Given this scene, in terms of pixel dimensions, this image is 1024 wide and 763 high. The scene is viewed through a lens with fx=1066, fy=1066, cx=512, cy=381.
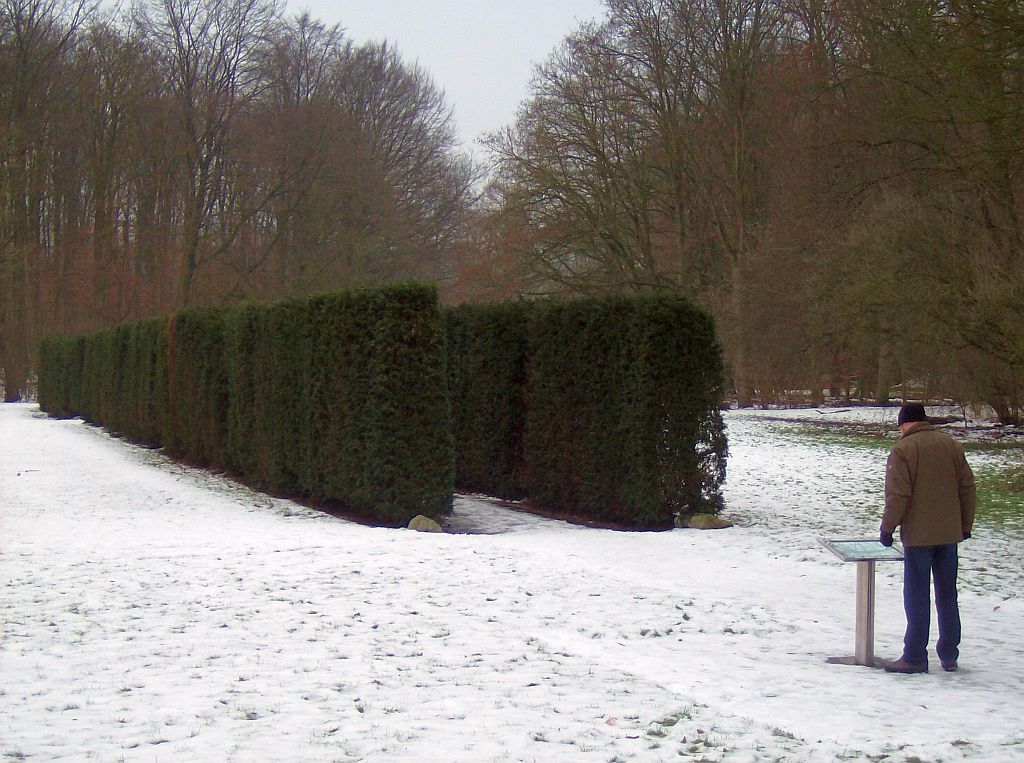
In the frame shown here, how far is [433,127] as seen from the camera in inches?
1783

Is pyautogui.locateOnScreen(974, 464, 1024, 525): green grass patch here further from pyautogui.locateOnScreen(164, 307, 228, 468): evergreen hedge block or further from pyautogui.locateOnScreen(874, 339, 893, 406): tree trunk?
pyautogui.locateOnScreen(874, 339, 893, 406): tree trunk

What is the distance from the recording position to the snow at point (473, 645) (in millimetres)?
4895

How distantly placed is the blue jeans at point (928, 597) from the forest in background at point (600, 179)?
8341mm

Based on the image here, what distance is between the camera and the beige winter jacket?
6188mm

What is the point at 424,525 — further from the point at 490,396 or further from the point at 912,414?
the point at 912,414

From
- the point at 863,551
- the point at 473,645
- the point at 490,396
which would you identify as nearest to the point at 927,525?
the point at 863,551

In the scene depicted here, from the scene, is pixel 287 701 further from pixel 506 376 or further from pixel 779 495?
pixel 779 495

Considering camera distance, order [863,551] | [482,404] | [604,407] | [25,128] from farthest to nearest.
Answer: [25,128] < [482,404] < [604,407] < [863,551]

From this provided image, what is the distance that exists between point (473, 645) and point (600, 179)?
28215 millimetres

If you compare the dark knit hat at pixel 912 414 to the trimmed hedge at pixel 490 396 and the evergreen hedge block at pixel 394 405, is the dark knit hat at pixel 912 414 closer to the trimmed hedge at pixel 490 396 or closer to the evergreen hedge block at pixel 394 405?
the evergreen hedge block at pixel 394 405

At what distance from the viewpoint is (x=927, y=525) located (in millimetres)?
6195

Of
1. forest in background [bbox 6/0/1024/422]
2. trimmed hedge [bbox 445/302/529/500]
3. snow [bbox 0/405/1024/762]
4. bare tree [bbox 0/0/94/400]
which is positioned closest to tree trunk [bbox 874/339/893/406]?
forest in background [bbox 6/0/1024/422]

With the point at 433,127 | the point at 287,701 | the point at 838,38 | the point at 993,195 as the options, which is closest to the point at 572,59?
the point at 838,38

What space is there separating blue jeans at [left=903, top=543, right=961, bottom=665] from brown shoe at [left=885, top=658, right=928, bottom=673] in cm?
2
